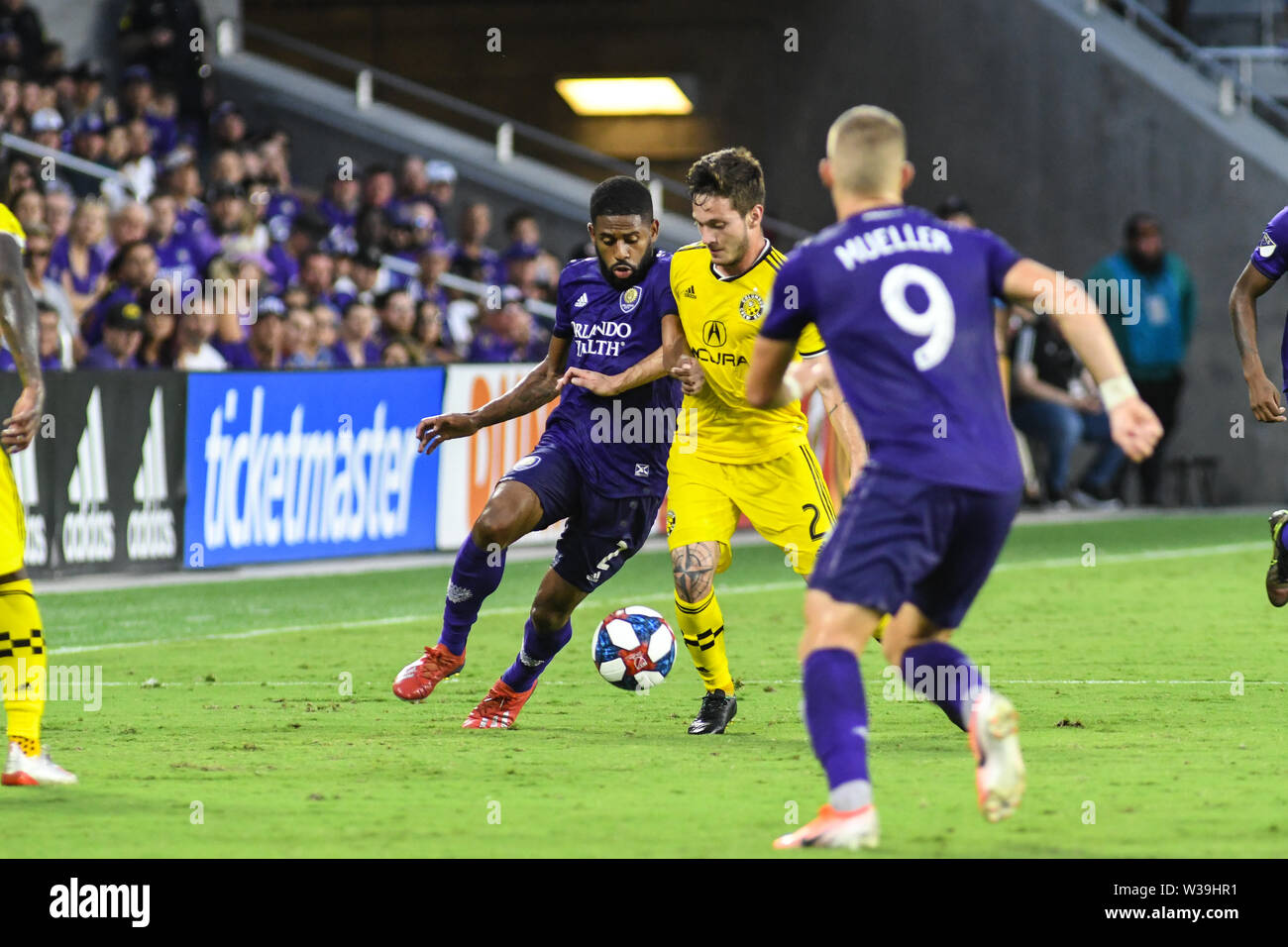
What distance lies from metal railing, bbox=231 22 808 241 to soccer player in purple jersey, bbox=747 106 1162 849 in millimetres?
17658

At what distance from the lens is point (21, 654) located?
22.8 feet

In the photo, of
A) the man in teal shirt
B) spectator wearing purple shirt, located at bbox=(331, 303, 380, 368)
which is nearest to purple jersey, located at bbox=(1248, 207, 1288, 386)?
spectator wearing purple shirt, located at bbox=(331, 303, 380, 368)

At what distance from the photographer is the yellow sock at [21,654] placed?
6949mm

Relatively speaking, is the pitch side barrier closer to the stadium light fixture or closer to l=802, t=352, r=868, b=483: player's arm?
l=802, t=352, r=868, b=483: player's arm

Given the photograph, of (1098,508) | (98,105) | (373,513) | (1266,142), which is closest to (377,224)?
(98,105)

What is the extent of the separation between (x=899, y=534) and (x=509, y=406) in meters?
3.23

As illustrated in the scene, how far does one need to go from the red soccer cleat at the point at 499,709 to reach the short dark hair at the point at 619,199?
6.85ft

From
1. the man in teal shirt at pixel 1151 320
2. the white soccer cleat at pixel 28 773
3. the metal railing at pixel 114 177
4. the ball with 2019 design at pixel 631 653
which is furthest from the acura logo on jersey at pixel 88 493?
the man in teal shirt at pixel 1151 320

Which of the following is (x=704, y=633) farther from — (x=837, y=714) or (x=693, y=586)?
(x=837, y=714)

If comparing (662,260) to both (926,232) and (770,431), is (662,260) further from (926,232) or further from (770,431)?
(926,232)

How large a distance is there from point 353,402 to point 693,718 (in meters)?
7.59

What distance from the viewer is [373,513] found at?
16203mm

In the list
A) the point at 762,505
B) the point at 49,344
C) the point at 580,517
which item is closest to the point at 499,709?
the point at 580,517

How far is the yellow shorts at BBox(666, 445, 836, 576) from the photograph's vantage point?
8445mm
